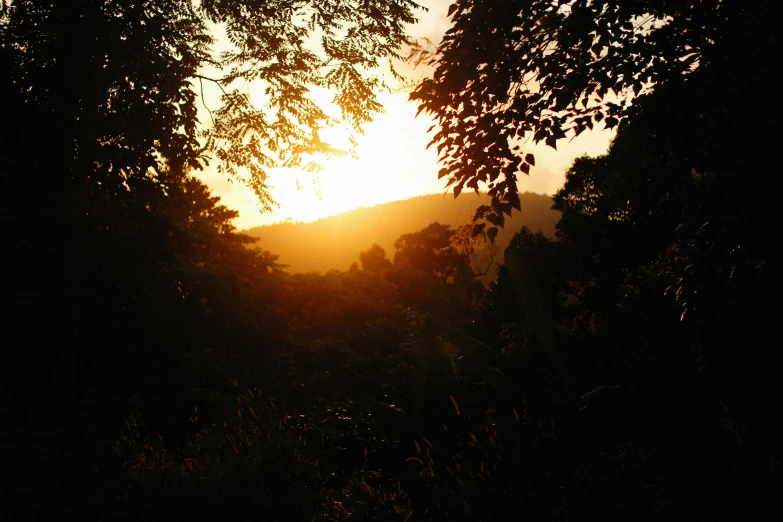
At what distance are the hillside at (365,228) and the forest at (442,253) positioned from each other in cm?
11415

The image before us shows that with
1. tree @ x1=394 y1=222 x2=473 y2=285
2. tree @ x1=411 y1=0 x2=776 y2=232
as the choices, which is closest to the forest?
tree @ x1=411 y1=0 x2=776 y2=232

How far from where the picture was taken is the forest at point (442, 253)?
112 inches

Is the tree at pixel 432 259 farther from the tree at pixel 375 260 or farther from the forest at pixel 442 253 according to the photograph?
the forest at pixel 442 253

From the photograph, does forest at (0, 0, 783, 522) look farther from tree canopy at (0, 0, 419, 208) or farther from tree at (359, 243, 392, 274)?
tree at (359, 243, 392, 274)

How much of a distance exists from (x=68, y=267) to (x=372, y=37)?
5.81 metres

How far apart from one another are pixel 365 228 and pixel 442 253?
497 ft

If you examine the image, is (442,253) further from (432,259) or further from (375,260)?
(375,260)

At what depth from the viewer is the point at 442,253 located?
255 inches

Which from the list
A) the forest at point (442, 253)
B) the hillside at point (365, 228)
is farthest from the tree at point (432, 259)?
the hillside at point (365, 228)

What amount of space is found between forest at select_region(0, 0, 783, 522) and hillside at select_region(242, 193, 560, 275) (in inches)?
4494

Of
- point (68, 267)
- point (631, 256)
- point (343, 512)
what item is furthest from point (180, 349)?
point (631, 256)

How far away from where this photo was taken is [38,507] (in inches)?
182

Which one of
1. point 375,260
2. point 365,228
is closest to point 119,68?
point 375,260

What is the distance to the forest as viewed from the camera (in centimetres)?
283
